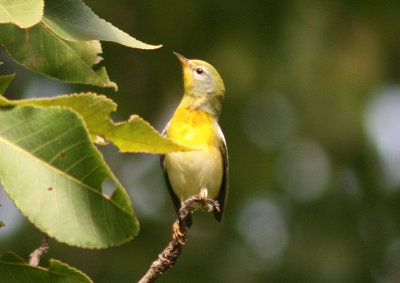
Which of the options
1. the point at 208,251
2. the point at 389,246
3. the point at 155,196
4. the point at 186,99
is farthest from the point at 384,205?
the point at 186,99

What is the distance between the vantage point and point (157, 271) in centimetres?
196

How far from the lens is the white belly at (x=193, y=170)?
408 cm

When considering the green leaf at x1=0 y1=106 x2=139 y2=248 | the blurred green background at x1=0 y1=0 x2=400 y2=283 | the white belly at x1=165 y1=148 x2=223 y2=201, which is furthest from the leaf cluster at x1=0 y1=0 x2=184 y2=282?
the blurred green background at x1=0 y1=0 x2=400 y2=283

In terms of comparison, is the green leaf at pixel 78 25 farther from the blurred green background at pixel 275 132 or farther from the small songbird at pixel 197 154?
the blurred green background at pixel 275 132

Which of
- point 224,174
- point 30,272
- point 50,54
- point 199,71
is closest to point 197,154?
point 224,174

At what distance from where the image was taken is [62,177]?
1.47 meters

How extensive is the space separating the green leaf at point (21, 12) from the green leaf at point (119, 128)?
0.20m

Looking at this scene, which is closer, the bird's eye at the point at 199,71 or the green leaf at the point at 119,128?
the green leaf at the point at 119,128

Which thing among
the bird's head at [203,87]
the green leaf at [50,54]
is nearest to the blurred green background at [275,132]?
the bird's head at [203,87]

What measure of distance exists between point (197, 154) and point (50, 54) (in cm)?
227

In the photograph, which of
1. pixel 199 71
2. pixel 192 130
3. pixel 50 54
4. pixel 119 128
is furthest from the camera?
pixel 199 71

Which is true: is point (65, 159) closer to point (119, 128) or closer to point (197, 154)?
point (119, 128)

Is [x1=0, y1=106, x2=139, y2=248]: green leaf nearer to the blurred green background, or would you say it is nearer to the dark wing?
the dark wing

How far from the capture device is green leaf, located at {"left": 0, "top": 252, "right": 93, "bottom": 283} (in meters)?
1.67
